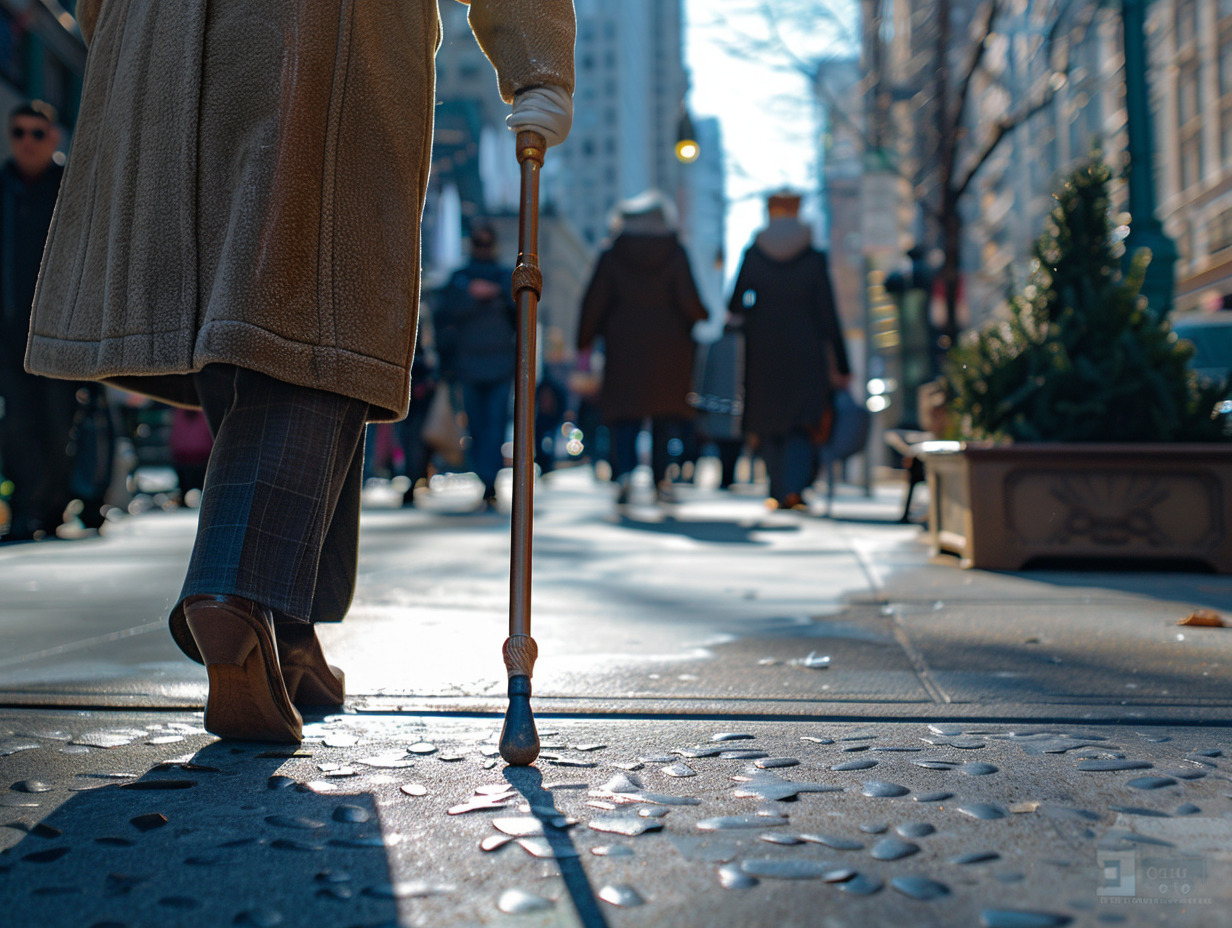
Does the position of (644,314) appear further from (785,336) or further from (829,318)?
(829,318)

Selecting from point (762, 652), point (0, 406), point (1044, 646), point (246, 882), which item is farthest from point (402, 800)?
point (0, 406)

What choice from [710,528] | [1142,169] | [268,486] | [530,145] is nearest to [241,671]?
[268,486]

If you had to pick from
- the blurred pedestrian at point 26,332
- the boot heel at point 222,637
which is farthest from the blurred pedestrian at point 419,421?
the boot heel at point 222,637

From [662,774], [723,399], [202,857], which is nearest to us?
[202,857]

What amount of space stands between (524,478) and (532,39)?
86 cm

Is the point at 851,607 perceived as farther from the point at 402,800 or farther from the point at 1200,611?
the point at 402,800

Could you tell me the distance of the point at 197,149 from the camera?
2.09 meters

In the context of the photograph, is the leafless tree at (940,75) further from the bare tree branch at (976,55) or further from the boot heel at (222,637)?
the boot heel at (222,637)

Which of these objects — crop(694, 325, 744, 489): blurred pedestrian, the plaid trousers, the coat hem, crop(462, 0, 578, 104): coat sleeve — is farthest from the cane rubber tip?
crop(694, 325, 744, 489): blurred pedestrian

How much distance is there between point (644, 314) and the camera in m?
9.46

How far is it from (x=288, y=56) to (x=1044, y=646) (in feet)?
7.71

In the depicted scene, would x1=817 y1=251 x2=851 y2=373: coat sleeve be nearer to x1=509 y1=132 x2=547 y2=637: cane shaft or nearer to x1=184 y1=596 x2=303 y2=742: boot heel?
x1=509 y1=132 x2=547 y2=637: cane shaft

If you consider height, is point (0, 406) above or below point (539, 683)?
above

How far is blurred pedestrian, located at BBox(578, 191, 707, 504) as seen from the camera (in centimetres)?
937
